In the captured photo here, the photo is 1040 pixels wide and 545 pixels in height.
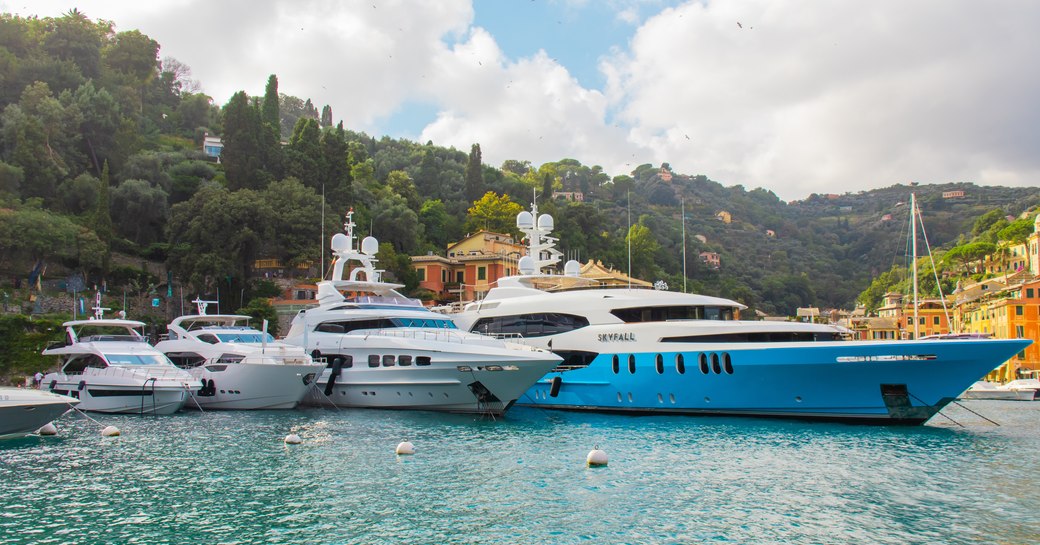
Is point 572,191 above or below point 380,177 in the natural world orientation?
above

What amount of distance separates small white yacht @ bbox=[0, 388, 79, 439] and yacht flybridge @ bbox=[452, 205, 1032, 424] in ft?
51.4

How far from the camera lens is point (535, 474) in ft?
53.4

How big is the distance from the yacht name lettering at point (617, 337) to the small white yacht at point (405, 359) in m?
2.19

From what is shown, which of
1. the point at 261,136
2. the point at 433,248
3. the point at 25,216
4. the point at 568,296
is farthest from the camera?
the point at 433,248

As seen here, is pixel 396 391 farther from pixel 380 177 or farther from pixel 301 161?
pixel 380 177

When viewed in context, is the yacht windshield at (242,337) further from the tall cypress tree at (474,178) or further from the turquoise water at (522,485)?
the tall cypress tree at (474,178)

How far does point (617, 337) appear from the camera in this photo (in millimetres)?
27578

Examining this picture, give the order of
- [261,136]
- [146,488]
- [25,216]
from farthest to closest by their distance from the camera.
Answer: [261,136]
[25,216]
[146,488]

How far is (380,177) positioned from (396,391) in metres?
67.0

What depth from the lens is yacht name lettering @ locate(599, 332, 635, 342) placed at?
89.4 feet

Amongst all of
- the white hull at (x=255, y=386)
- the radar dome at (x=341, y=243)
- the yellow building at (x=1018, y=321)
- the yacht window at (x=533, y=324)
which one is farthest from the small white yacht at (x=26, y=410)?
the yellow building at (x=1018, y=321)

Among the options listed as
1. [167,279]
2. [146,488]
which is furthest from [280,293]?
[146,488]

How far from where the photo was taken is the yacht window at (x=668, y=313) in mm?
27953

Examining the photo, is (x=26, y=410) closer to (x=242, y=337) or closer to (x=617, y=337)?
(x=242, y=337)
